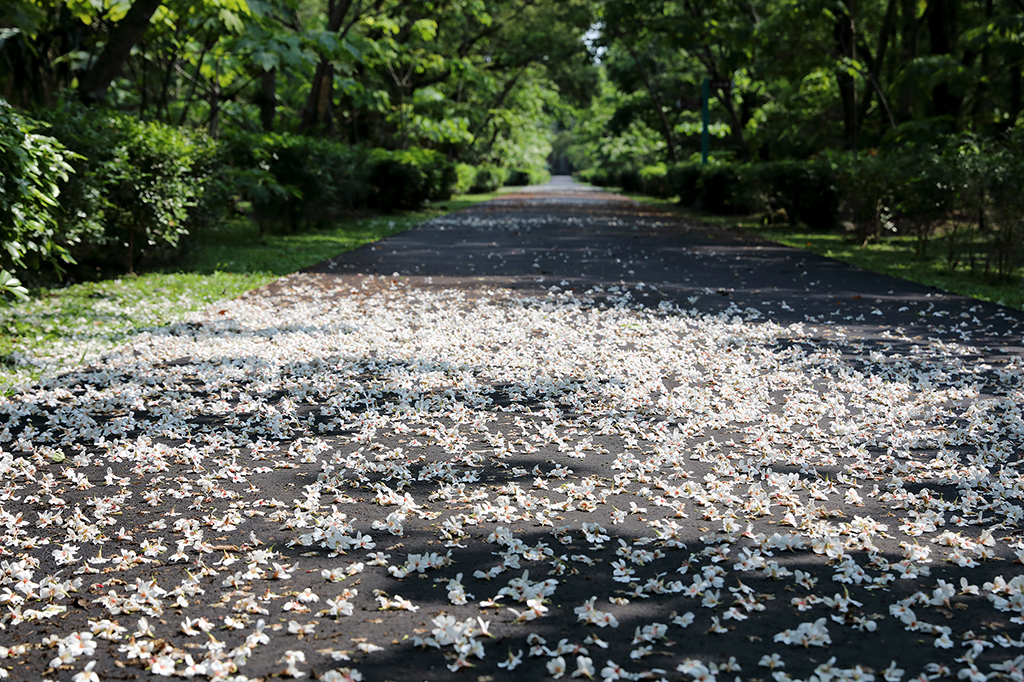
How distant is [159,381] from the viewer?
5363 millimetres

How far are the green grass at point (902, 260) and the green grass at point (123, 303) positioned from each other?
7.73 metres

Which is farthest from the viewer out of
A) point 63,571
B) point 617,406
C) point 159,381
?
point 159,381

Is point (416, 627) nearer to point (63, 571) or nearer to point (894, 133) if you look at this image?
point (63, 571)

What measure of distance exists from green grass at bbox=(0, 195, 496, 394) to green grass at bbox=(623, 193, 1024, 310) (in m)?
7.73

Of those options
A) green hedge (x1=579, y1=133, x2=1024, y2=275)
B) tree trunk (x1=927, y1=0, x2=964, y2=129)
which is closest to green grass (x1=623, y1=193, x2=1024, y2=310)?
green hedge (x1=579, y1=133, x2=1024, y2=275)

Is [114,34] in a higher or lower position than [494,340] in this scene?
higher

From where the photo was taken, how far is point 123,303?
25.8ft

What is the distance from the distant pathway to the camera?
2441 millimetres

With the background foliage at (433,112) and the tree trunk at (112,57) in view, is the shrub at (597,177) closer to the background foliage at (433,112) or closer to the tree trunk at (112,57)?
the background foliage at (433,112)

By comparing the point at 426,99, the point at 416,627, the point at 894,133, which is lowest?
the point at 416,627

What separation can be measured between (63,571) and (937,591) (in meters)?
2.92

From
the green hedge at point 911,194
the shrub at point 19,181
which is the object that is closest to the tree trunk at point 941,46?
the green hedge at point 911,194

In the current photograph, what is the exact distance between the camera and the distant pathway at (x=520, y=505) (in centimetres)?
244

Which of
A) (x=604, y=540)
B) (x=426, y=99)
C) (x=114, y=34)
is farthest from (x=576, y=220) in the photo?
(x=604, y=540)
